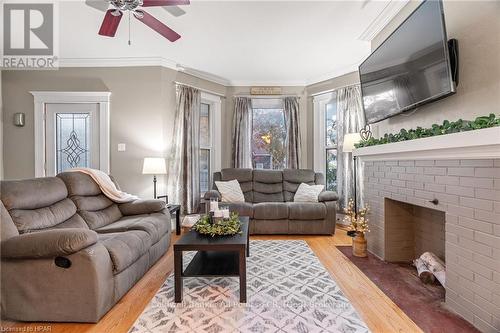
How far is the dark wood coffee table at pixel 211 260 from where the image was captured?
1.99 meters

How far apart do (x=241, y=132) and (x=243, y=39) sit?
1.85m

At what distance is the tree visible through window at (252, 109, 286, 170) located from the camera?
5.12 meters

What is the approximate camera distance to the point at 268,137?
512cm

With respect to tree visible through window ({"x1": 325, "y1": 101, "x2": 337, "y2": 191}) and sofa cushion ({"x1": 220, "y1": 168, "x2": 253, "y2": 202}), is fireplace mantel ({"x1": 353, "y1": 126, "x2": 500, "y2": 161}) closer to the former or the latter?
tree visible through window ({"x1": 325, "y1": 101, "x2": 337, "y2": 191})

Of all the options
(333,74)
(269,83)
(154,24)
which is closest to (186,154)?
(269,83)

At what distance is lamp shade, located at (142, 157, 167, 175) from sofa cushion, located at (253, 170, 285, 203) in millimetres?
1622

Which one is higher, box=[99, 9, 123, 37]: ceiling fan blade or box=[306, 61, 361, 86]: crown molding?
box=[306, 61, 361, 86]: crown molding

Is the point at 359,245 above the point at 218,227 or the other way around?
the other way around

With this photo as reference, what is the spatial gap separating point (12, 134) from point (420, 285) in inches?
223

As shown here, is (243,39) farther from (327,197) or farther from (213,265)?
(213,265)

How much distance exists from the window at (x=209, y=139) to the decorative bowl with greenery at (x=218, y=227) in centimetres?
250

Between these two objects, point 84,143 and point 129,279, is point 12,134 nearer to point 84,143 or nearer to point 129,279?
point 84,143

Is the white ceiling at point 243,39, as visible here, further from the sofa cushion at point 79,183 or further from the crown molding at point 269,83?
the sofa cushion at point 79,183

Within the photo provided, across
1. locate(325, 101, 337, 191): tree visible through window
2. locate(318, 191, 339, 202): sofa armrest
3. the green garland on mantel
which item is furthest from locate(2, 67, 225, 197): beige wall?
the green garland on mantel
